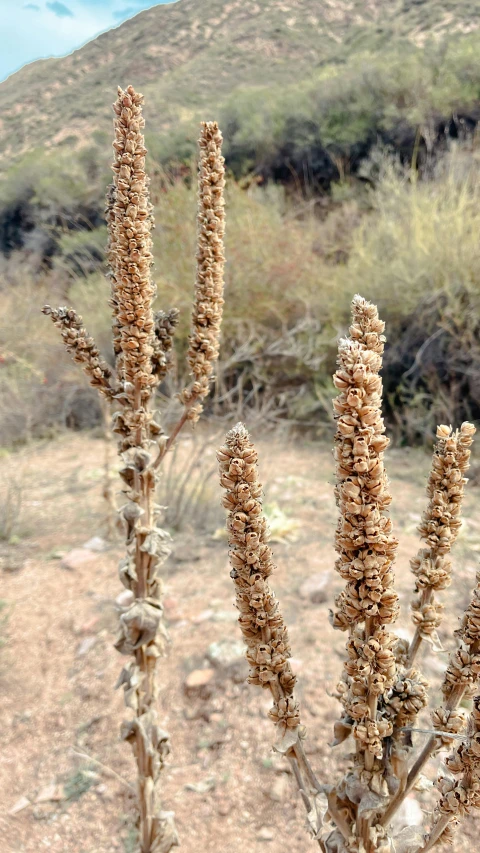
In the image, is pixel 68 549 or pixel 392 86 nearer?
pixel 68 549

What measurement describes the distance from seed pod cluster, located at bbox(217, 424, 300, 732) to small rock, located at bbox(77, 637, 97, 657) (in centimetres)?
229

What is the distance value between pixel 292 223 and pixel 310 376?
2522 mm

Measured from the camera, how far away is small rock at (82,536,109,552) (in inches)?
154

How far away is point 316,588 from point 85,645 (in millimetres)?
1319

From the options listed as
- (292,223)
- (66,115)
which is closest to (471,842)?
(292,223)

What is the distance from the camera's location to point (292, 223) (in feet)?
24.4

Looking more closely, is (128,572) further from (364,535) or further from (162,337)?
(364,535)

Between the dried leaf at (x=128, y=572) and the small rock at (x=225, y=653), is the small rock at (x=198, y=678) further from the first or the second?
the dried leaf at (x=128, y=572)

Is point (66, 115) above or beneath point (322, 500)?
above

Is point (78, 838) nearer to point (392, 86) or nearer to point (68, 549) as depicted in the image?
point (68, 549)

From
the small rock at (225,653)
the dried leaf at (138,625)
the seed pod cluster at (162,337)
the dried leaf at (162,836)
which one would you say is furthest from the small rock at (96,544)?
the seed pod cluster at (162,337)

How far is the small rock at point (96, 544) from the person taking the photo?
3907 millimetres

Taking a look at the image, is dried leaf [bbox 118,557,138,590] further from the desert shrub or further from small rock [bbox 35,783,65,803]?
the desert shrub

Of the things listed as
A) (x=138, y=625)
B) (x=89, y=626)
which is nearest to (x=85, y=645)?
(x=89, y=626)
